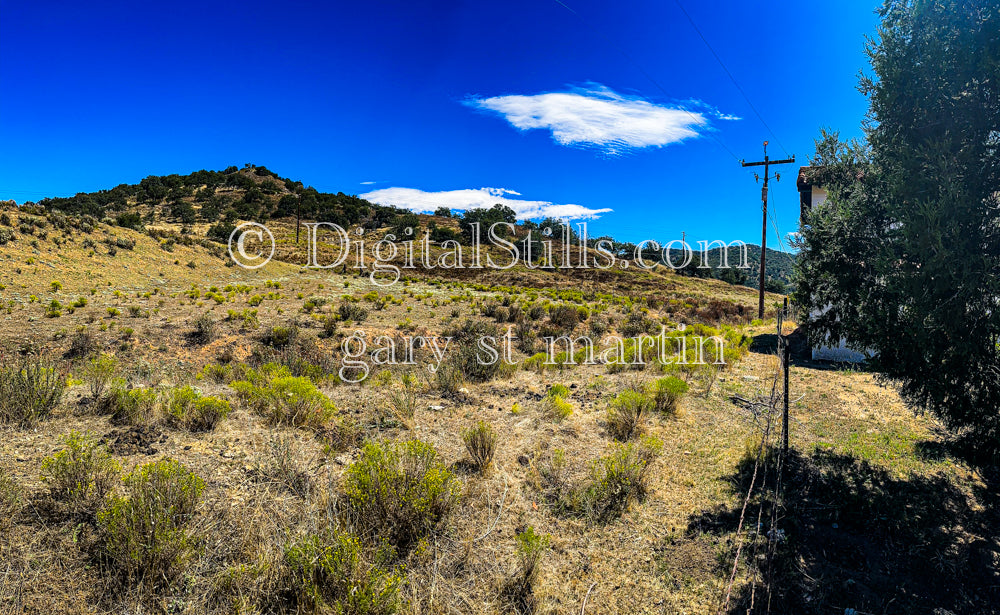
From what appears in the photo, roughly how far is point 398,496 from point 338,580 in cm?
112

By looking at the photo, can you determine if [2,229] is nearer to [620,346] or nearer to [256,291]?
[256,291]

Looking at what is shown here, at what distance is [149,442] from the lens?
502cm

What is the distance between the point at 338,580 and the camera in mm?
3279

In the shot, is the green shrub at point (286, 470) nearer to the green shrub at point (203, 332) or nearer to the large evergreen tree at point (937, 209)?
the large evergreen tree at point (937, 209)

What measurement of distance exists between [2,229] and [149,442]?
88.1 ft

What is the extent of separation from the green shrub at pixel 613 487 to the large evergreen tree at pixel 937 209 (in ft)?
10.7

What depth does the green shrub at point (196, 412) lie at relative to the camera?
224 inches

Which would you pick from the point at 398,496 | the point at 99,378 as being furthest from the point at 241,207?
the point at 398,496

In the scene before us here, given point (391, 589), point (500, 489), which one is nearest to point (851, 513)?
point (500, 489)

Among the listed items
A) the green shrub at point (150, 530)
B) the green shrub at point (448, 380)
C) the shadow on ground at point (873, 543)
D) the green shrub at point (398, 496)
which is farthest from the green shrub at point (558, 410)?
the green shrub at point (150, 530)

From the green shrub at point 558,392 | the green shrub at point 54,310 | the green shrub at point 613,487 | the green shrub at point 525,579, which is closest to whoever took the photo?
the green shrub at point 525,579

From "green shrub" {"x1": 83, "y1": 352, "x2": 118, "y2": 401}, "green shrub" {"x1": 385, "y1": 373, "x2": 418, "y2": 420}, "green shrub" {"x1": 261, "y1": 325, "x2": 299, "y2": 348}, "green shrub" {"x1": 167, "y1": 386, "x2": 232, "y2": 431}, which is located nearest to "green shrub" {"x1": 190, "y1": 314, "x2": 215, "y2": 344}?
"green shrub" {"x1": 261, "y1": 325, "x2": 299, "y2": 348}

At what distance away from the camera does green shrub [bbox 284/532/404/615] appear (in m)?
3.15

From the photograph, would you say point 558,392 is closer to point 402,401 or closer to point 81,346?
point 402,401
